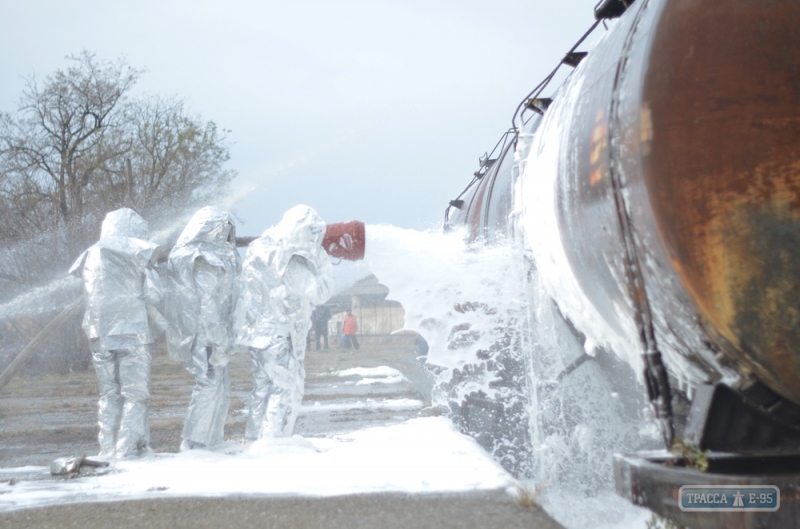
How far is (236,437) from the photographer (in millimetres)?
5844

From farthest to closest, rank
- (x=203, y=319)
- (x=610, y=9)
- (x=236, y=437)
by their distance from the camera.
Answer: (x=236, y=437) → (x=203, y=319) → (x=610, y=9)

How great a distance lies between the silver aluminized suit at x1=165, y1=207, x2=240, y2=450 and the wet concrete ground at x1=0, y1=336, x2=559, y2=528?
54cm

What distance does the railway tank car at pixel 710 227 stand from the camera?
5.73 feet

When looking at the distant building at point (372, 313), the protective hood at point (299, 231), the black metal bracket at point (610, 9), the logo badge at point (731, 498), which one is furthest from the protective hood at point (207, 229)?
the distant building at point (372, 313)

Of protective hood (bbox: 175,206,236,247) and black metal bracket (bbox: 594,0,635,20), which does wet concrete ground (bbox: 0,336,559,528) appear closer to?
protective hood (bbox: 175,206,236,247)

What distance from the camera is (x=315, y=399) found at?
8.65 meters

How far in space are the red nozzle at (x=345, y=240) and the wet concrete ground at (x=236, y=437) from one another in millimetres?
1352

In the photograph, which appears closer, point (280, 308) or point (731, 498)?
point (731, 498)

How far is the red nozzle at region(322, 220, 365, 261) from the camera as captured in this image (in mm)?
5359

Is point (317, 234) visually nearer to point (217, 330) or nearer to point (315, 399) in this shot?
point (217, 330)

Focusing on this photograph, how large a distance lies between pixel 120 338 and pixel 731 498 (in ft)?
13.2

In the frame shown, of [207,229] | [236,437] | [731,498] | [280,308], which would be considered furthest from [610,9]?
[236,437]

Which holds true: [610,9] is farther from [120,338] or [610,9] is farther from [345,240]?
[120,338]

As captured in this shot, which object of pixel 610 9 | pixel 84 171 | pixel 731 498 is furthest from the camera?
pixel 84 171
